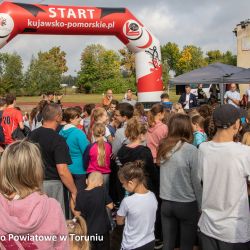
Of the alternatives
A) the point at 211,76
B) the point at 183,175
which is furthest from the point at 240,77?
the point at 183,175

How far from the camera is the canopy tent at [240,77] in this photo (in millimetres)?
9094

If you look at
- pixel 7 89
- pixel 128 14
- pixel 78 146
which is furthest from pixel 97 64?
pixel 78 146

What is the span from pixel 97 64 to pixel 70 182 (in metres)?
59.8

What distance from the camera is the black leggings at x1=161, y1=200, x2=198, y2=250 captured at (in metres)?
3.55

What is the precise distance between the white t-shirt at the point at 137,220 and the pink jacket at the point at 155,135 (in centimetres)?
163

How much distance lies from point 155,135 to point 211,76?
4.93m

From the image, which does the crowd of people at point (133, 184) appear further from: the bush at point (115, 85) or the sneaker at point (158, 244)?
the bush at point (115, 85)

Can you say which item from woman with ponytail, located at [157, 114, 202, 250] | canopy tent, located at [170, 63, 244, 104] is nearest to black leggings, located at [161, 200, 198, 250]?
woman with ponytail, located at [157, 114, 202, 250]

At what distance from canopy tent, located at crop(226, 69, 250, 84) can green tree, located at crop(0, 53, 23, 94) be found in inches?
1768

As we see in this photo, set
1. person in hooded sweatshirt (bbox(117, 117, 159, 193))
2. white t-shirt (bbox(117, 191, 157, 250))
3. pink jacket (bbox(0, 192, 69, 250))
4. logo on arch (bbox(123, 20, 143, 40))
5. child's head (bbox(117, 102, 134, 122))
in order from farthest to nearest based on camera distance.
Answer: logo on arch (bbox(123, 20, 143, 40)), child's head (bbox(117, 102, 134, 122)), person in hooded sweatshirt (bbox(117, 117, 159, 193)), white t-shirt (bbox(117, 191, 157, 250)), pink jacket (bbox(0, 192, 69, 250))

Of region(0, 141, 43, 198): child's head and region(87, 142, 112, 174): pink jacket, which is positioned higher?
region(0, 141, 43, 198): child's head

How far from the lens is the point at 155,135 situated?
5.14 meters

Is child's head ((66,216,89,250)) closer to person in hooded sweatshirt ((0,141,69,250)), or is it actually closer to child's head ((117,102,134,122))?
person in hooded sweatshirt ((0,141,69,250))

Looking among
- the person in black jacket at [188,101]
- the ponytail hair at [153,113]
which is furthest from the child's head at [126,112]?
the person in black jacket at [188,101]
